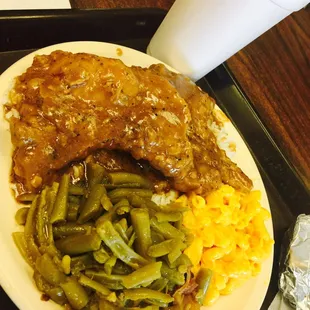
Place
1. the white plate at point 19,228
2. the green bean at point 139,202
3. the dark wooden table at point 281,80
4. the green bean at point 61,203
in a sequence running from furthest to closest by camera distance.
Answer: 1. the dark wooden table at point 281,80
2. the green bean at point 139,202
3. the green bean at point 61,203
4. the white plate at point 19,228

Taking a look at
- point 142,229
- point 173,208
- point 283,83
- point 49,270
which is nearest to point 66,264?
point 49,270

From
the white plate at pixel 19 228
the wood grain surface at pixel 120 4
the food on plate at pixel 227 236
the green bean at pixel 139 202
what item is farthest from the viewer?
the wood grain surface at pixel 120 4

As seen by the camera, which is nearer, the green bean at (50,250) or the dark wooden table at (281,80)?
the green bean at (50,250)

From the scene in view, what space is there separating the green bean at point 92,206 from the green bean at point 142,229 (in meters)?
0.11

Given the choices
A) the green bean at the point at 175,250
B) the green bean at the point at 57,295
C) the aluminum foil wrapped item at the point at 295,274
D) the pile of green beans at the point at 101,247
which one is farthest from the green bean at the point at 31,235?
the aluminum foil wrapped item at the point at 295,274

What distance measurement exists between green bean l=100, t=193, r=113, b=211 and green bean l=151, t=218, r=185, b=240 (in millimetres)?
148

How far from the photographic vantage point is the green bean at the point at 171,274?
5.00 feet

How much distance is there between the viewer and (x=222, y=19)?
1915 millimetres

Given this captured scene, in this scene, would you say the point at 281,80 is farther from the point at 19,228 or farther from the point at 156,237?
the point at 19,228

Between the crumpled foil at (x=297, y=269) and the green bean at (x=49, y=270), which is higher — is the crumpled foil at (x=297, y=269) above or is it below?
below

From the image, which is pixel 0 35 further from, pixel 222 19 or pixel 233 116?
pixel 233 116

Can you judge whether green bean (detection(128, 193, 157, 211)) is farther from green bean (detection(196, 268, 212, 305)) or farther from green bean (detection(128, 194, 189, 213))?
green bean (detection(196, 268, 212, 305))

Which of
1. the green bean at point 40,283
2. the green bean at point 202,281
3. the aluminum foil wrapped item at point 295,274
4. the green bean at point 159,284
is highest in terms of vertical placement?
the green bean at point 40,283

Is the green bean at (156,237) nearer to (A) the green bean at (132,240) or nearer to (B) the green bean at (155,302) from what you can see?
(A) the green bean at (132,240)
